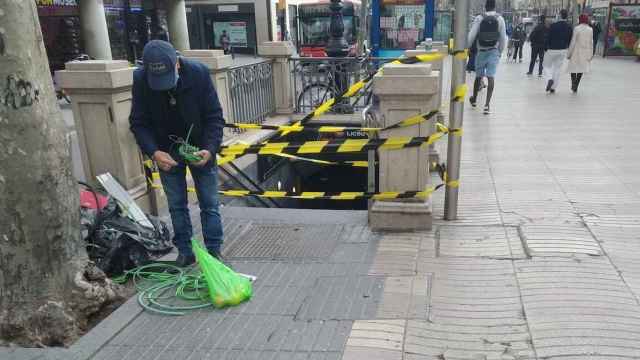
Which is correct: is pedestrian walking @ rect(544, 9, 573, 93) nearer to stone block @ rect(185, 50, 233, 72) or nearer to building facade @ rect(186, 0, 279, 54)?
stone block @ rect(185, 50, 233, 72)

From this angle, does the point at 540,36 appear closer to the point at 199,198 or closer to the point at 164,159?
the point at 199,198

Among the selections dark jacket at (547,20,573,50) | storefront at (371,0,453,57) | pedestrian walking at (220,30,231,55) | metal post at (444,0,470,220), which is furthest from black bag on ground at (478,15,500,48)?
pedestrian walking at (220,30,231,55)

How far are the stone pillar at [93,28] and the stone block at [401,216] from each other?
15.2 metres

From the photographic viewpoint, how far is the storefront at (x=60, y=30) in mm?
16922

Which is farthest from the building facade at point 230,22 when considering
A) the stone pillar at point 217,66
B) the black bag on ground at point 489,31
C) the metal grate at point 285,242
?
the metal grate at point 285,242

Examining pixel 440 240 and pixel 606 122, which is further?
pixel 606 122

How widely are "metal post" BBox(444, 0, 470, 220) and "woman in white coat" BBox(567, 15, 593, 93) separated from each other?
27.2 feet

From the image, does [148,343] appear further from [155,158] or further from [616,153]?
[616,153]

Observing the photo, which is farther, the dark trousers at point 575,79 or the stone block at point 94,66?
the dark trousers at point 575,79

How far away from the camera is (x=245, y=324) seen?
3434mm

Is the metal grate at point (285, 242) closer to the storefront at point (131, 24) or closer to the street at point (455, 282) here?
the street at point (455, 282)

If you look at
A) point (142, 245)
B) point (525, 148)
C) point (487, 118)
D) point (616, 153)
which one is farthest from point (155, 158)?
point (487, 118)

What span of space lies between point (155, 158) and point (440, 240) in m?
2.47

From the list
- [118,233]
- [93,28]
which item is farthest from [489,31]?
[93,28]
